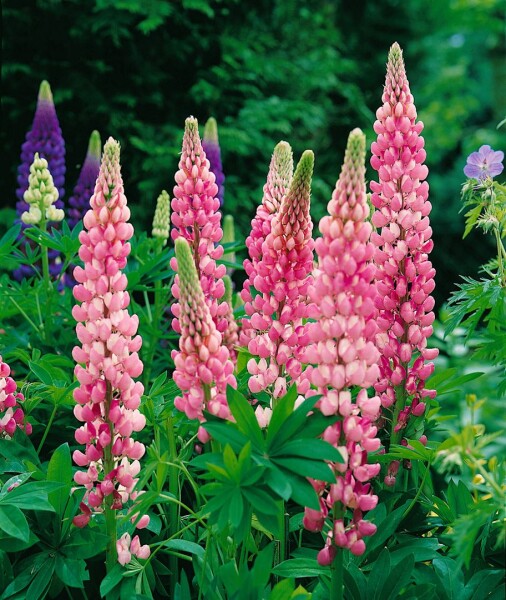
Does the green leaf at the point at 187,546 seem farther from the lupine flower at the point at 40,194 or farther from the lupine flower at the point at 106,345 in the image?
the lupine flower at the point at 40,194

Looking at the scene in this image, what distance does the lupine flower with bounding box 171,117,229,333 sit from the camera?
1.60 metres

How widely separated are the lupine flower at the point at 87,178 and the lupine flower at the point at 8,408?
50.3 inches

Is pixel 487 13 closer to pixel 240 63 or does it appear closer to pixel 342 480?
pixel 240 63

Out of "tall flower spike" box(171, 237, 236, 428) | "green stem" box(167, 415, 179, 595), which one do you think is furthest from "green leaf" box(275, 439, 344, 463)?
"green stem" box(167, 415, 179, 595)

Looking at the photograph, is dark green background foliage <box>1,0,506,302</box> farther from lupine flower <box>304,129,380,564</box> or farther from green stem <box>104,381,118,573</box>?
green stem <box>104,381,118,573</box>

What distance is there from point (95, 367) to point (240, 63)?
4089 mm

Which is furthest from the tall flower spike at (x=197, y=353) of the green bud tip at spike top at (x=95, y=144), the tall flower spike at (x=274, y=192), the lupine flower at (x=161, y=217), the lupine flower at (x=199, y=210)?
the green bud tip at spike top at (x=95, y=144)

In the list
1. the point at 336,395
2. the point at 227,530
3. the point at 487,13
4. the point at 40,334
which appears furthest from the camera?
the point at 487,13

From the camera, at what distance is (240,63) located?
16.5 feet

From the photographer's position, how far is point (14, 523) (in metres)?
1.36

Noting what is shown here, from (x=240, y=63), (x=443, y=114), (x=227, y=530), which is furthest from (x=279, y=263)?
(x=443, y=114)

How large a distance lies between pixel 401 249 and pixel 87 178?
5.70 ft

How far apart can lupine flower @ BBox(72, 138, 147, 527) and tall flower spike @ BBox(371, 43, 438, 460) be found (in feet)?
1.92

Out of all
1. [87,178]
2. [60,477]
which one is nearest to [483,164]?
[60,477]
